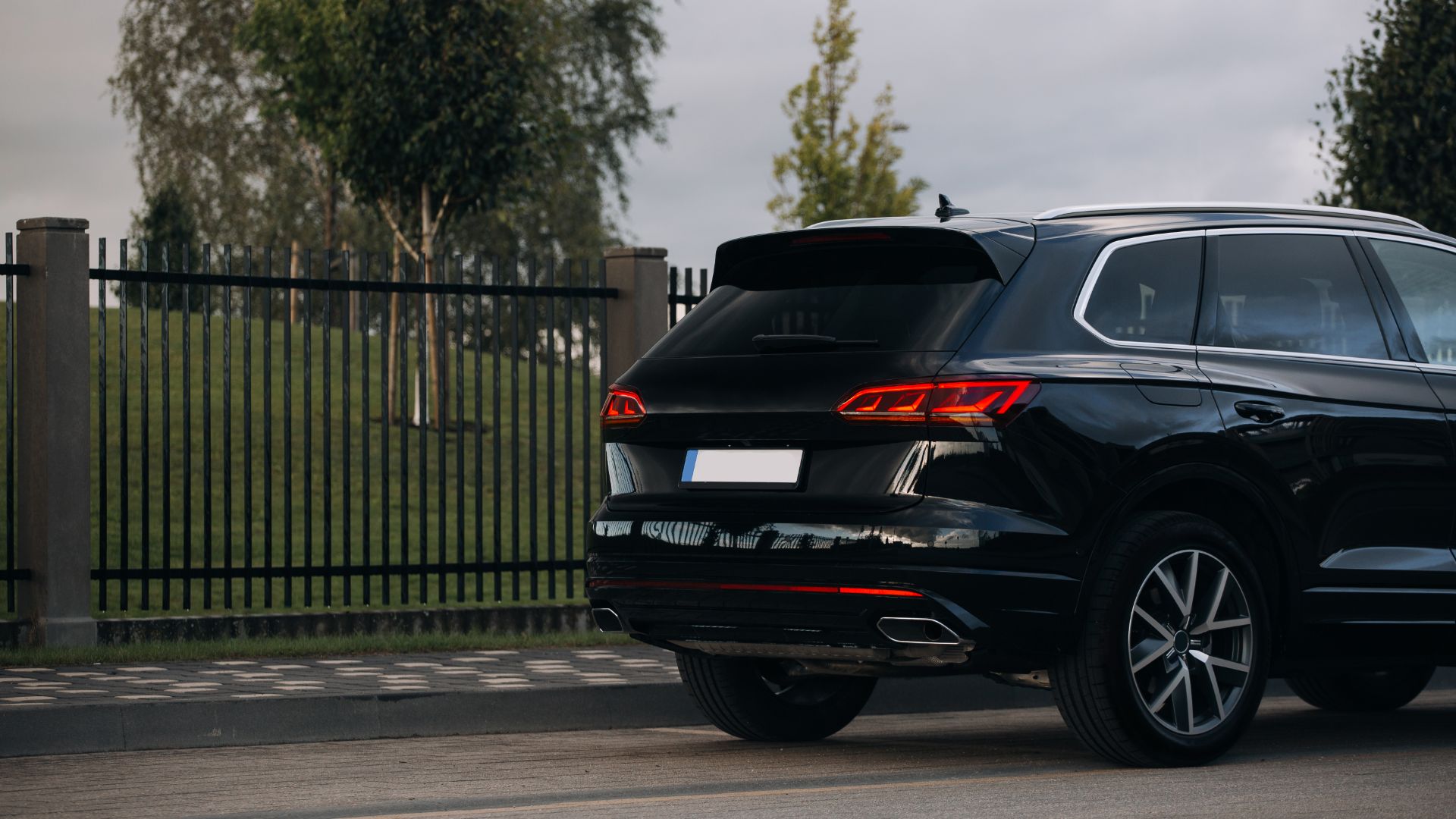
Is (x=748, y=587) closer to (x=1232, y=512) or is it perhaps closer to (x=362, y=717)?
(x=1232, y=512)

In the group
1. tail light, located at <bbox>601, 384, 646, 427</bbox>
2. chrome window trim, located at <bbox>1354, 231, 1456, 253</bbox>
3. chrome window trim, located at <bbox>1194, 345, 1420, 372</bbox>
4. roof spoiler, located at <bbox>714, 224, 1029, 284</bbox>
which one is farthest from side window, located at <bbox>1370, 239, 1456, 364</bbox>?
tail light, located at <bbox>601, 384, 646, 427</bbox>

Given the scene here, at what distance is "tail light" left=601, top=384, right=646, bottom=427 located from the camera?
6.40 meters

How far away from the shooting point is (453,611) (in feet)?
36.0

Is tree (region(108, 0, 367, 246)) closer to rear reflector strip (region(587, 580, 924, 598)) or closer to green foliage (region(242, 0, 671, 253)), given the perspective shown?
green foliage (region(242, 0, 671, 253))

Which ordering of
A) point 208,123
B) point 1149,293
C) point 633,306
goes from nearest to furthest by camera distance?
point 1149,293
point 633,306
point 208,123

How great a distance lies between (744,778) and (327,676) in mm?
2875

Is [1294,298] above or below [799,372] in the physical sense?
above

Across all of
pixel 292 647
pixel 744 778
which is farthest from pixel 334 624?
pixel 744 778

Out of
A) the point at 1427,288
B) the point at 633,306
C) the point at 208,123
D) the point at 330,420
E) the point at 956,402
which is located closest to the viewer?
the point at 956,402

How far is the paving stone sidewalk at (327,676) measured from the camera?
7.65 m

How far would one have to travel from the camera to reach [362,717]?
7461 mm

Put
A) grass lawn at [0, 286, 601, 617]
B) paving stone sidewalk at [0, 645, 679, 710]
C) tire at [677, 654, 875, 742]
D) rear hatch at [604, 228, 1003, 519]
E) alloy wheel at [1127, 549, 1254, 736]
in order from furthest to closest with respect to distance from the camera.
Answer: grass lawn at [0, 286, 601, 617], paving stone sidewalk at [0, 645, 679, 710], tire at [677, 654, 875, 742], alloy wheel at [1127, 549, 1254, 736], rear hatch at [604, 228, 1003, 519]

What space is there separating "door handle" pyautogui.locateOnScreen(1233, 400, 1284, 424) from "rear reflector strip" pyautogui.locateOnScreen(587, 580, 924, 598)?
1.37m

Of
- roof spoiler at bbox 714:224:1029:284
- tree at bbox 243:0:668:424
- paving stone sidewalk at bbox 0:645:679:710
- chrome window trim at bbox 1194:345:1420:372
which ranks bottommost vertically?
paving stone sidewalk at bbox 0:645:679:710
